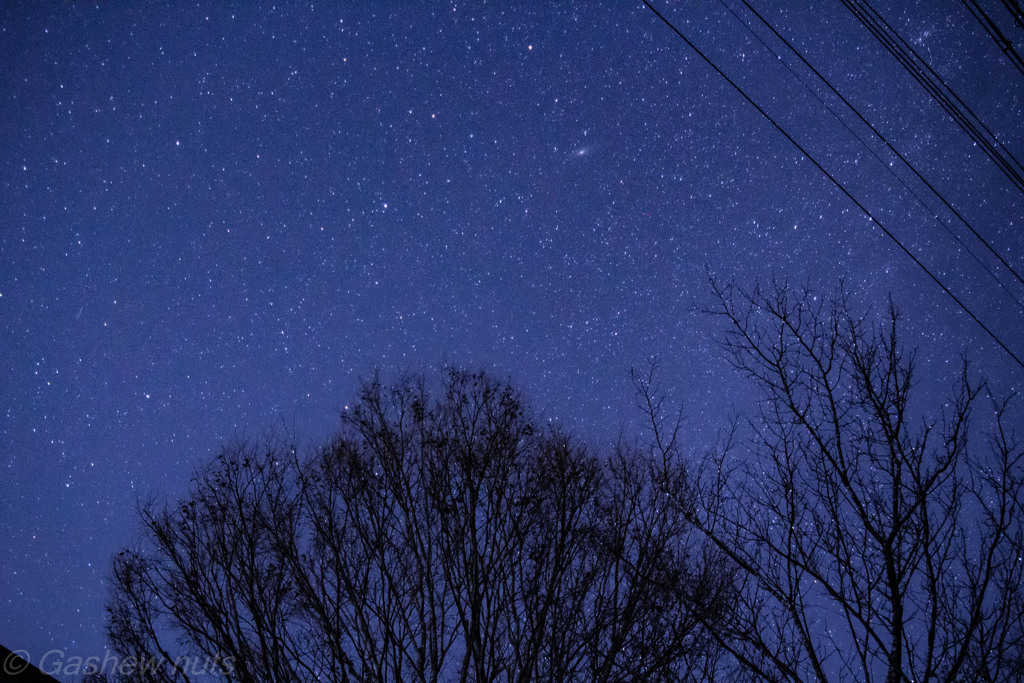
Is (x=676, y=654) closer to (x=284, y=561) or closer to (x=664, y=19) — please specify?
(x=284, y=561)

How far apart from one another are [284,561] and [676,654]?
3.29 meters

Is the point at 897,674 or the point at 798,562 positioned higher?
the point at 798,562

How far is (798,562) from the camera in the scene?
5012 mm

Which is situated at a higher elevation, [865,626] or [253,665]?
[865,626]

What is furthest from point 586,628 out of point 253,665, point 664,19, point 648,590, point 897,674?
point 664,19

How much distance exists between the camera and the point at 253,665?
4887 millimetres

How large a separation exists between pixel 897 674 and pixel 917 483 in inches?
54.3

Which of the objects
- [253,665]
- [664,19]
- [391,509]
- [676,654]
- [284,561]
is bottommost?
[253,665]

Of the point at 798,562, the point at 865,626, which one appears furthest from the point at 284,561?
the point at 865,626

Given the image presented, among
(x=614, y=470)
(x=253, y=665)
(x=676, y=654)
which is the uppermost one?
(x=614, y=470)

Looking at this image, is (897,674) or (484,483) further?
(484,483)

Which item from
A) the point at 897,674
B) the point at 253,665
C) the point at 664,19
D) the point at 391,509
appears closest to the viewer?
the point at 664,19

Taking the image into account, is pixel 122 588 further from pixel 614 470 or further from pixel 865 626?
pixel 865 626

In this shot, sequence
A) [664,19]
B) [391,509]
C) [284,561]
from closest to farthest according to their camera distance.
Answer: [664,19] → [284,561] → [391,509]
